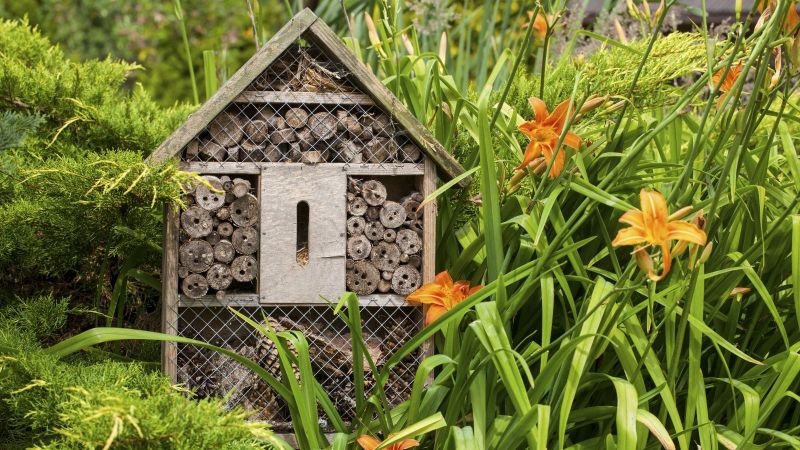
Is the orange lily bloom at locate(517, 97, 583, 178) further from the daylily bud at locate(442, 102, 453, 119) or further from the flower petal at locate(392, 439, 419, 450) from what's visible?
the flower petal at locate(392, 439, 419, 450)

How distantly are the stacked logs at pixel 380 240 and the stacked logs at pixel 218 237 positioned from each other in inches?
7.9

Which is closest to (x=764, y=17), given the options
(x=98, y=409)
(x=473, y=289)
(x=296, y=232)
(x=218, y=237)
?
(x=473, y=289)

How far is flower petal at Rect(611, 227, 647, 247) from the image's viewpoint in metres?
1.29

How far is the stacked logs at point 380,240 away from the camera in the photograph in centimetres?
193

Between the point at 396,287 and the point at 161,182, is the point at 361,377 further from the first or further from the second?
the point at 161,182

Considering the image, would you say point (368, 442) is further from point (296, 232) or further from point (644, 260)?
point (644, 260)

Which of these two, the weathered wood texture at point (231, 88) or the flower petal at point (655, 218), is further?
the weathered wood texture at point (231, 88)

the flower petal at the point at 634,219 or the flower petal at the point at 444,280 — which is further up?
the flower petal at the point at 634,219

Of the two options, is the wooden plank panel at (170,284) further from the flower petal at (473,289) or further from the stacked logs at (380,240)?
the flower petal at (473,289)

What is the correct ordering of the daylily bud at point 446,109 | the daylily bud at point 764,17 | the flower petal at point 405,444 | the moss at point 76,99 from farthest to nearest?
1. the moss at point 76,99
2. the daylily bud at point 446,109
3. the flower petal at point 405,444
4. the daylily bud at point 764,17

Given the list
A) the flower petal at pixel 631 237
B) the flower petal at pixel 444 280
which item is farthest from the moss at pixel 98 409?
the flower petal at pixel 631 237

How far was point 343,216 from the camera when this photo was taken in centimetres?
191

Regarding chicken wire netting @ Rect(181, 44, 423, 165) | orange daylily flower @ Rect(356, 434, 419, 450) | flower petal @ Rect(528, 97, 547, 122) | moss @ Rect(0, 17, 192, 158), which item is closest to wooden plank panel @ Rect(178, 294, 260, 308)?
chicken wire netting @ Rect(181, 44, 423, 165)

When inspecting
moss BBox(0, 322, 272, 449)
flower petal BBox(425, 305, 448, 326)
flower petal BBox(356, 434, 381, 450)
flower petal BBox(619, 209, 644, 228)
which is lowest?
flower petal BBox(356, 434, 381, 450)
